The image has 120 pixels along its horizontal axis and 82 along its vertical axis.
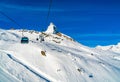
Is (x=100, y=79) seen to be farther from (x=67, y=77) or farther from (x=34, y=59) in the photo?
(x=34, y=59)

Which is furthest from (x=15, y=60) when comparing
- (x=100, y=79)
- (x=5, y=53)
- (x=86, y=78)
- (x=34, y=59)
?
(x=100, y=79)

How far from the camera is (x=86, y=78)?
127ft

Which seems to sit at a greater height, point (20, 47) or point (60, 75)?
point (20, 47)

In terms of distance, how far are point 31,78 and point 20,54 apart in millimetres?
8834

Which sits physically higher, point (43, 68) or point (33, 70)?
point (43, 68)

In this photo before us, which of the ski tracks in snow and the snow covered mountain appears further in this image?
the ski tracks in snow

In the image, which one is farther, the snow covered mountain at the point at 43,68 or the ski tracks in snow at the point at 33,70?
the ski tracks in snow at the point at 33,70

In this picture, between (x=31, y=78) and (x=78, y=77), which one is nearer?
(x=31, y=78)

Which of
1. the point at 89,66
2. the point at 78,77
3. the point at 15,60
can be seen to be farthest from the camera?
the point at 89,66

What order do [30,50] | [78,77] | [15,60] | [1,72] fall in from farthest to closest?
[30,50] → [78,77] → [15,60] → [1,72]

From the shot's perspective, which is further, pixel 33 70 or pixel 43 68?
pixel 43 68

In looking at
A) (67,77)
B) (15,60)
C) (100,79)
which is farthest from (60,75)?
(100,79)

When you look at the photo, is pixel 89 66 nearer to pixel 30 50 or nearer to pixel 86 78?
pixel 86 78

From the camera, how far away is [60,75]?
35062 mm
